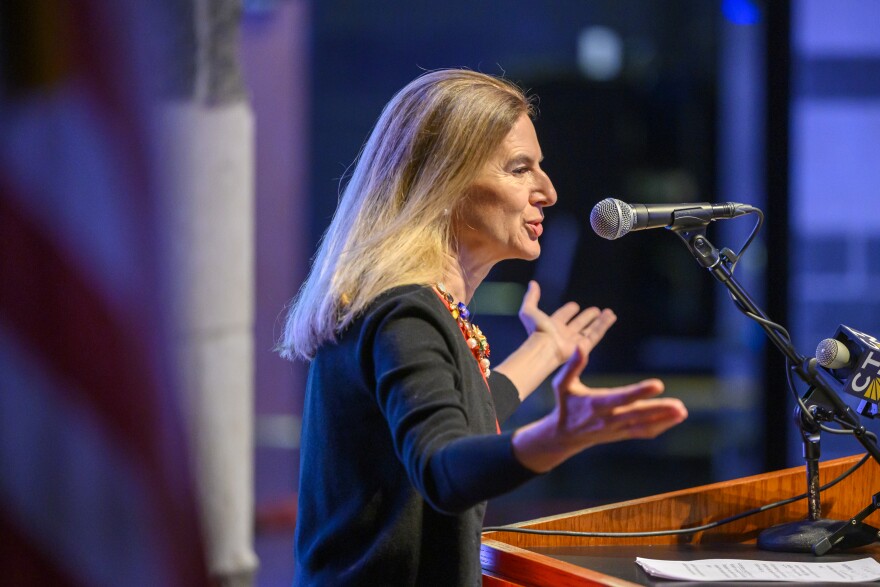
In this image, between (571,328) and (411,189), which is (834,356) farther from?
(411,189)

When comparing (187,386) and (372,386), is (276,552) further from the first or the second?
(372,386)

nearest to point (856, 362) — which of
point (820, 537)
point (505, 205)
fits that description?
point (820, 537)

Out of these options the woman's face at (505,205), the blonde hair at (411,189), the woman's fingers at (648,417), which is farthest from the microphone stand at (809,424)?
the woman's fingers at (648,417)

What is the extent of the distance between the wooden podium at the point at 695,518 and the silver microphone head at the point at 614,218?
0.44 m

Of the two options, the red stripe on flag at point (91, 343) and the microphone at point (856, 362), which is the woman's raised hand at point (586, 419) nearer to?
the microphone at point (856, 362)

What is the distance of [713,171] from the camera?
4.48 metres

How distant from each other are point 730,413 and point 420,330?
3466mm

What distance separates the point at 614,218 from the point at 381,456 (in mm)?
541

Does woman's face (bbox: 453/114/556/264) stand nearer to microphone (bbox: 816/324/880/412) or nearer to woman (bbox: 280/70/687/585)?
woman (bbox: 280/70/687/585)

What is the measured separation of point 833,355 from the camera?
1611mm

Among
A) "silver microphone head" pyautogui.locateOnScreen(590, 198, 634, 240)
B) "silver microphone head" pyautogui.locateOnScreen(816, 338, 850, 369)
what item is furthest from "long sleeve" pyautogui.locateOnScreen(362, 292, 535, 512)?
"silver microphone head" pyautogui.locateOnScreen(816, 338, 850, 369)

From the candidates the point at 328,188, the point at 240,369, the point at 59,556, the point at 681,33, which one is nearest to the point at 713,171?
the point at 681,33

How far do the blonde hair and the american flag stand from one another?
47.2 inches

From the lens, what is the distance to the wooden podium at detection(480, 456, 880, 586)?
1.50 metres
